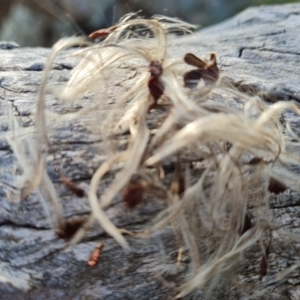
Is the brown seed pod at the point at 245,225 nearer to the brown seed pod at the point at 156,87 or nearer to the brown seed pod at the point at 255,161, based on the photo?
the brown seed pod at the point at 255,161

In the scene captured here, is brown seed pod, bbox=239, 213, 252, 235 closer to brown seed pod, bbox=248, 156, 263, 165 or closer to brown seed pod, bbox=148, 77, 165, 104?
brown seed pod, bbox=248, 156, 263, 165

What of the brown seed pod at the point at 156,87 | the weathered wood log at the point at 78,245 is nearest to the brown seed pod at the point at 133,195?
the weathered wood log at the point at 78,245

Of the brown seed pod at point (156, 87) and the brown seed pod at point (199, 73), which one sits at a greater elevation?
the brown seed pod at point (199, 73)

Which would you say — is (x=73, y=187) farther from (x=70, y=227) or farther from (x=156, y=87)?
(x=156, y=87)

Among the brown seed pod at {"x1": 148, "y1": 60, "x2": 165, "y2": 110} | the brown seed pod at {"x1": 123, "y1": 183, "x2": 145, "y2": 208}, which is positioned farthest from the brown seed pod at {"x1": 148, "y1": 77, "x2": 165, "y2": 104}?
the brown seed pod at {"x1": 123, "y1": 183, "x2": 145, "y2": 208}

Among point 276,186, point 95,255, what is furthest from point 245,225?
point 95,255

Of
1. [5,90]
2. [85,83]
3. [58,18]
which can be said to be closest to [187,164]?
[85,83]
